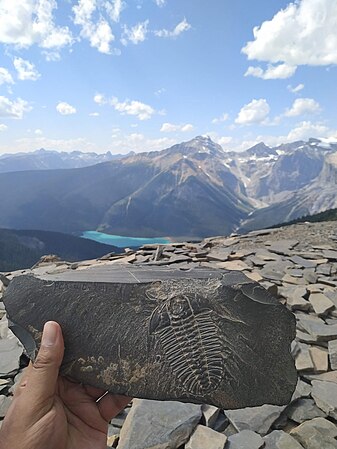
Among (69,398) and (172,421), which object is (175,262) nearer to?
(172,421)

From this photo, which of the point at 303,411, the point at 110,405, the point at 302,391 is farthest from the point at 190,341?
the point at 302,391

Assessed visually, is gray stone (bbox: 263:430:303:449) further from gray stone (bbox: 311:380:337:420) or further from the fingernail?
the fingernail

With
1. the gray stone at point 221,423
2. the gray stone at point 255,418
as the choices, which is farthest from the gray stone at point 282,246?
the gray stone at point 221,423

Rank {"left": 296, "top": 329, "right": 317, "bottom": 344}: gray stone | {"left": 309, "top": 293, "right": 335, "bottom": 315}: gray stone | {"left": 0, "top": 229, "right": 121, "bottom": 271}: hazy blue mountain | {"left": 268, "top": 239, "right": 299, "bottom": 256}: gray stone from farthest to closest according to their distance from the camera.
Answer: {"left": 0, "top": 229, "right": 121, "bottom": 271}: hazy blue mountain, {"left": 268, "top": 239, "right": 299, "bottom": 256}: gray stone, {"left": 309, "top": 293, "right": 335, "bottom": 315}: gray stone, {"left": 296, "top": 329, "right": 317, "bottom": 344}: gray stone

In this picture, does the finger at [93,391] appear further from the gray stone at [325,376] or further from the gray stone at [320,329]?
the gray stone at [320,329]

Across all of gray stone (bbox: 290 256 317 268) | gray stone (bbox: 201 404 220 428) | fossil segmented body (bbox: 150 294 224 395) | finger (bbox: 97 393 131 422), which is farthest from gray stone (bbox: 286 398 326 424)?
gray stone (bbox: 290 256 317 268)

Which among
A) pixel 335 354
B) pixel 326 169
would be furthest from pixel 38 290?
pixel 326 169

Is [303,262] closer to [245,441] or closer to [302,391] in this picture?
[302,391]
